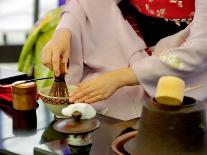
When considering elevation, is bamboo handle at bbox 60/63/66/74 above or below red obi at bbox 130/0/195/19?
below

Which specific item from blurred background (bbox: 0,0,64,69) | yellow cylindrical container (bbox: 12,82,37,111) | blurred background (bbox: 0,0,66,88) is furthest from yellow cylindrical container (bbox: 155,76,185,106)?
blurred background (bbox: 0,0,64,69)

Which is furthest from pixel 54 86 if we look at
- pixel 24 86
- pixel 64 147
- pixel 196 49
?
pixel 196 49

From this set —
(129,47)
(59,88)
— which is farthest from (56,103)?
(129,47)

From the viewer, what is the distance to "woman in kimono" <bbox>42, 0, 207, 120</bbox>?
4.38ft

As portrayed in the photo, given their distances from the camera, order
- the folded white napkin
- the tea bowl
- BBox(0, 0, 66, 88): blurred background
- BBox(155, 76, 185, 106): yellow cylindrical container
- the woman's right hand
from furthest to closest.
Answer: BBox(0, 0, 66, 88): blurred background < the woman's right hand < the tea bowl < the folded white napkin < BBox(155, 76, 185, 106): yellow cylindrical container

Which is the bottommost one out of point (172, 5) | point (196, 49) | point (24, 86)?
point (24, 86)

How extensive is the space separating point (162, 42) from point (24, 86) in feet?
1.62

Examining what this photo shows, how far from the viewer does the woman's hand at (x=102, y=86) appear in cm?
124

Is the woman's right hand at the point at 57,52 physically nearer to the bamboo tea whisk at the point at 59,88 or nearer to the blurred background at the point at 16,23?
the bamboo tea whisk at the point at 59,88

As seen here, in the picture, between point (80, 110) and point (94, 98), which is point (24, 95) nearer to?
point (94, 98)

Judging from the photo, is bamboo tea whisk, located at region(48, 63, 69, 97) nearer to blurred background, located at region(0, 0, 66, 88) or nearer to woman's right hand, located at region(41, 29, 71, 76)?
woman's right hand, located at region(41, 29, 71, 76)

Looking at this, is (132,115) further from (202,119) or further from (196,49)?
(202,119)

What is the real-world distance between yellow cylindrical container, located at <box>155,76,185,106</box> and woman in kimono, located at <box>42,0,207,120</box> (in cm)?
43

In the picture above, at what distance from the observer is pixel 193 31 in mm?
1388
